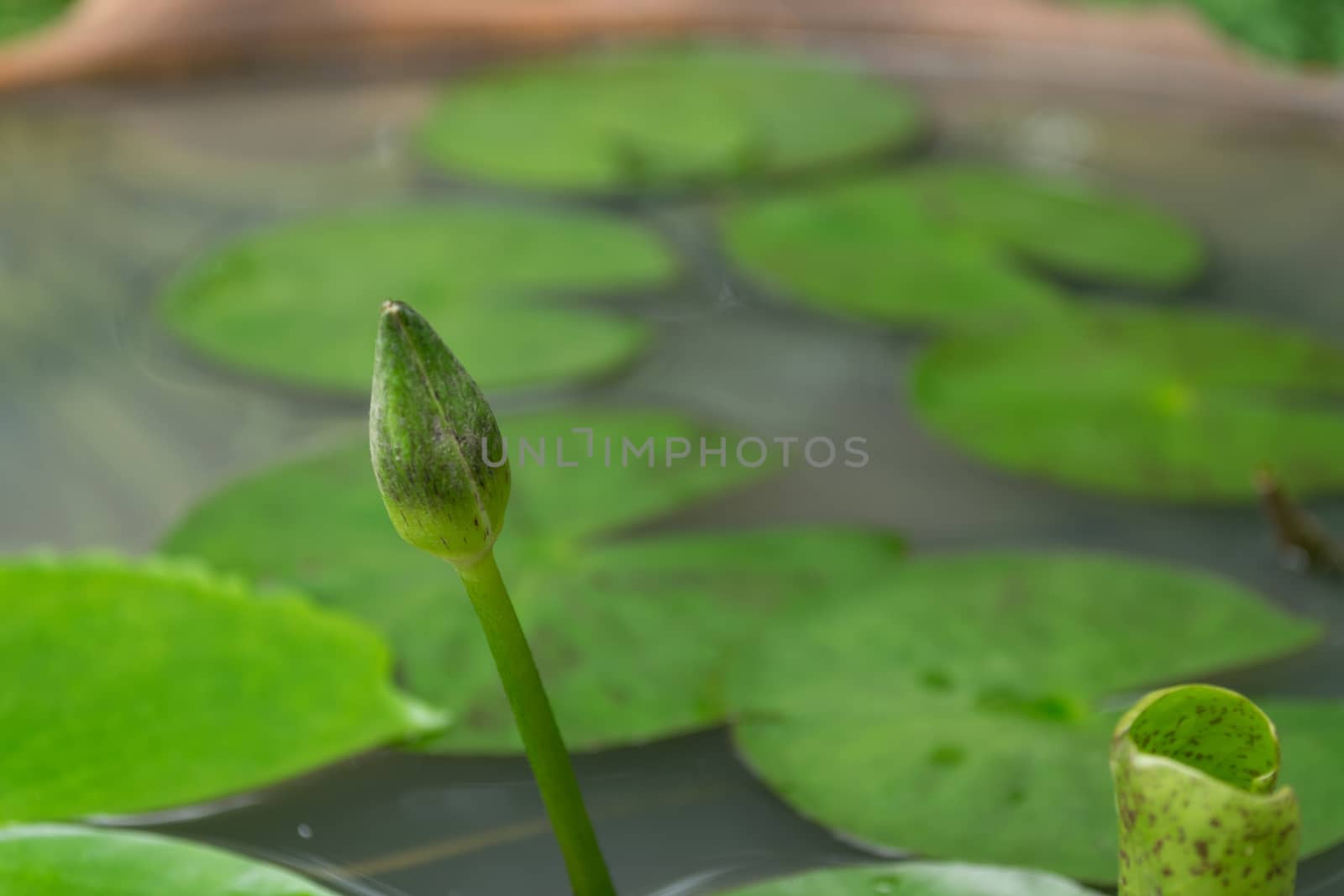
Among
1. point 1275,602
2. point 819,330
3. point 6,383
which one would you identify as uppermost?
point 6,383

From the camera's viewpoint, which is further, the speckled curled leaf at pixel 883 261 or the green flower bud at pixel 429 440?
the speckled curled leaf at pixel 883 261

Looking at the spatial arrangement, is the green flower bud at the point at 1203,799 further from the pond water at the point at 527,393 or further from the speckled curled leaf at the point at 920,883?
the pond water at the point at 527,393

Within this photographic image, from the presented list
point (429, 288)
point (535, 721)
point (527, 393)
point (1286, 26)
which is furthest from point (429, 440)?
point (1286, 26)

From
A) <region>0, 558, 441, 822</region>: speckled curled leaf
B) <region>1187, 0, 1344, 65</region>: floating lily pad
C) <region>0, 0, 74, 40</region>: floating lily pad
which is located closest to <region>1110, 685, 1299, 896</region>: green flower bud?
<region>0, 558, 441, 822</region>: speckled curled leaf

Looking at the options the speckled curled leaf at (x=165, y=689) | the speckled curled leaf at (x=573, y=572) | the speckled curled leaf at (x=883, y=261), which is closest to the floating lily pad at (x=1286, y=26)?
the speckled curled leaf at (x=883, y=261)

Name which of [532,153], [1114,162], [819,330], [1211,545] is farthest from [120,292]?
[1114,162]

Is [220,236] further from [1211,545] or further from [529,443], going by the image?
[1211,545]

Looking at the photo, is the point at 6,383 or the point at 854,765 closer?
the point at 854,765
